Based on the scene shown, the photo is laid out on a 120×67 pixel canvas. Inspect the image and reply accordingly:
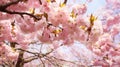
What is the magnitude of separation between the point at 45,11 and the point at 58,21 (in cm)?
26

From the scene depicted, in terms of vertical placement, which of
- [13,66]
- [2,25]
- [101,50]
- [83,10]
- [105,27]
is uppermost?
[83,10]

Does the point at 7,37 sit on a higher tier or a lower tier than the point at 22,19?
lower

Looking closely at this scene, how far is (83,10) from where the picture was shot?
563 centimetres

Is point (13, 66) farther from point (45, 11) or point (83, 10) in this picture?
point (45, 11)

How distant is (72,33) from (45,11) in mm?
→ 596

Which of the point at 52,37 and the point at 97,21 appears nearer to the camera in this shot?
the point at 97,21

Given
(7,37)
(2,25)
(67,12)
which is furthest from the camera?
(7,37)

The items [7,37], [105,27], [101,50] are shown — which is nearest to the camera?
[7,37]

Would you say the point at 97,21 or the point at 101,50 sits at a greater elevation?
the point at 97,21

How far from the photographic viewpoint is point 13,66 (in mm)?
9844

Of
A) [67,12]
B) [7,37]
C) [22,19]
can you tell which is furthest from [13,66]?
[67,12]

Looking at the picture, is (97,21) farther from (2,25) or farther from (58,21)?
(2,25)

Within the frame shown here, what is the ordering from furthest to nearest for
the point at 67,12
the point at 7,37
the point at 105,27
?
the point at 105,27
the point at 7,37
the point at 67,12

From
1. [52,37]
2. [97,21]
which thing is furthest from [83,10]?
[97,21]
